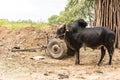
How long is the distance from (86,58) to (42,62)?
1320 millimetres

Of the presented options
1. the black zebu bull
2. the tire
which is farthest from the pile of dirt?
the black zebu bull

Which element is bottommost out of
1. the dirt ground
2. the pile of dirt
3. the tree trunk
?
the dirt ground

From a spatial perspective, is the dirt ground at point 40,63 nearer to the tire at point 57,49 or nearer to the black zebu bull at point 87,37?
the tire at point 57,49

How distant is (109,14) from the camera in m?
14.9

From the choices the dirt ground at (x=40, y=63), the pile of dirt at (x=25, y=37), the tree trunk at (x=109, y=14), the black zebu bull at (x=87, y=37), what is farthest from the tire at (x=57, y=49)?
the tree trunk at (x=109, y=14)

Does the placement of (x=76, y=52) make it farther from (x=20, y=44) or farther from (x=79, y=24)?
(x=20, y=44)

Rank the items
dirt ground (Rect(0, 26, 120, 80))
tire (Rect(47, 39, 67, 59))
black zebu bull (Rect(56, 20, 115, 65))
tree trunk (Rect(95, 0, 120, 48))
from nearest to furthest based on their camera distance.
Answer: dirt ground (Rect(0, 26, 120, 80)) → black zebu bull (Rect(56, 20, 115, 65)) → tire (Rect(47, 39, 67, 59)) → tree trunk (Rect(95, 0, 120, 48))

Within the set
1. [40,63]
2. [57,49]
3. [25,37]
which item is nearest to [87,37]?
[57,49]

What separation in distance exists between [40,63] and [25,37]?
2.37 metres

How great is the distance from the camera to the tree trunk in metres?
14.7

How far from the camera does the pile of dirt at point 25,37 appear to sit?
1458 cm

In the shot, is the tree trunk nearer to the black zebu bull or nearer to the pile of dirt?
the pile of dirt

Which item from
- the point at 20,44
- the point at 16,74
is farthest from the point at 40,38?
the point at 16,74

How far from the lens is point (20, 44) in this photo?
14648mm
